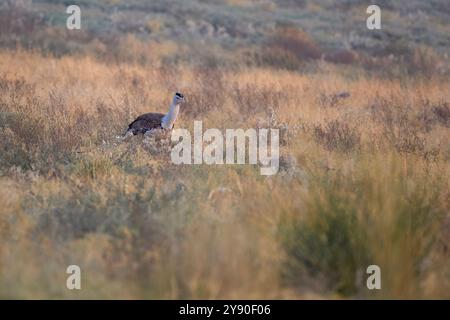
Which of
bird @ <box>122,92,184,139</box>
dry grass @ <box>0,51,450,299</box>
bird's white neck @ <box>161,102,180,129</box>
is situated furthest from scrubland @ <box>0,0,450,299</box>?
bird's white neck @ <box>161,102,180,129</box>

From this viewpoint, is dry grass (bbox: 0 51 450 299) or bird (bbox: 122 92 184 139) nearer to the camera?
dry grass (bbox: 0 51 450 299)

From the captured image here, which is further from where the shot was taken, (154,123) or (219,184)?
(154,123)

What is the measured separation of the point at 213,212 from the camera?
5973 mm

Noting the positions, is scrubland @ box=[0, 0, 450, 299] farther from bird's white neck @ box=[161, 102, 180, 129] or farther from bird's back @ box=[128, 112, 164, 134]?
bird's white neck @ box=[161, 102, 180, 129]

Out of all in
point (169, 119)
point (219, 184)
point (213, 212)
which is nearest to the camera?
point (213, 212)

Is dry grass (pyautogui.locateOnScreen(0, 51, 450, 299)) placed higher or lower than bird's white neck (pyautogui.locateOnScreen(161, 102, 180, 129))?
lower

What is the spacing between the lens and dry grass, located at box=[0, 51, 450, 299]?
15.3ft

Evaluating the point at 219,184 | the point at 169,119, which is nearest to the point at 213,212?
the point at 219,184

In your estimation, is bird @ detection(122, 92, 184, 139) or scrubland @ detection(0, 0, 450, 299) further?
bird @ detection(122, 92, 184, 139)

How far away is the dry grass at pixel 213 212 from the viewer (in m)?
4.66

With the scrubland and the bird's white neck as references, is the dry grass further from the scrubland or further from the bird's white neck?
the bird's white neck

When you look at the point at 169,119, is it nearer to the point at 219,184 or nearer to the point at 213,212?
the point at 219,184

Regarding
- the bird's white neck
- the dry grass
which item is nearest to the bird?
the bird's white neck

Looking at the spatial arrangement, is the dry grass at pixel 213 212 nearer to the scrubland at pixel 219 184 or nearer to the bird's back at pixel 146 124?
the scrubland at pixel 219 184
